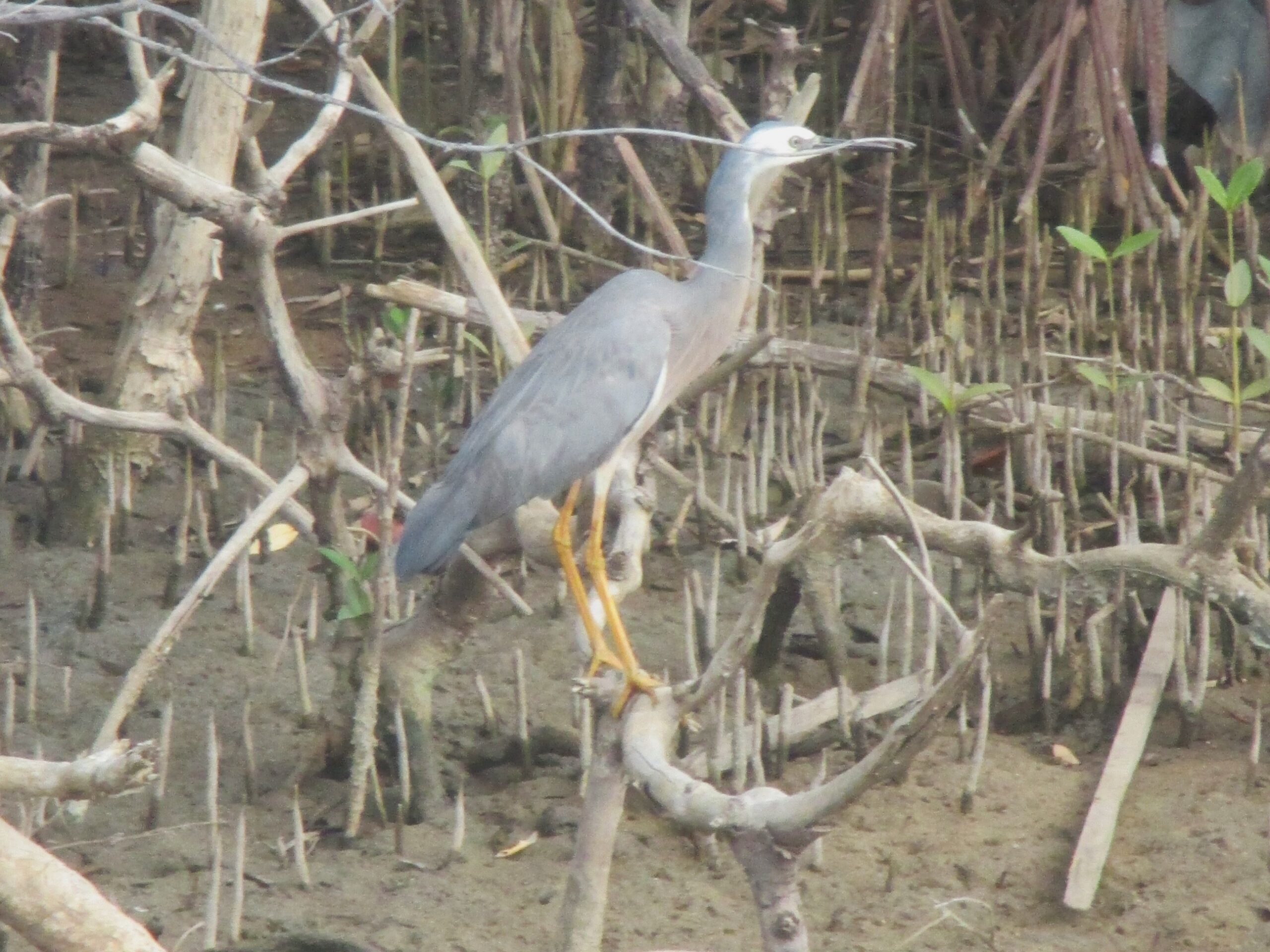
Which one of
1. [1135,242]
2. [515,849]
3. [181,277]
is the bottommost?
[515,849]

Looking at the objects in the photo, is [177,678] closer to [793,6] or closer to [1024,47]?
[1024,47]

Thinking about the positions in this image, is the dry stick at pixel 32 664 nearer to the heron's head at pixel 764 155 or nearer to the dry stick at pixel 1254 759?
the heron's head at pixel 764 155

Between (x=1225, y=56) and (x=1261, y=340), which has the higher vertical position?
(x=1225, y=56)

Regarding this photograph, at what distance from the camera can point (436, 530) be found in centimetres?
341

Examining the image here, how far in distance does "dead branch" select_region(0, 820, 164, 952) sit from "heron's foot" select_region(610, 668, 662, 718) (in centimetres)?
92

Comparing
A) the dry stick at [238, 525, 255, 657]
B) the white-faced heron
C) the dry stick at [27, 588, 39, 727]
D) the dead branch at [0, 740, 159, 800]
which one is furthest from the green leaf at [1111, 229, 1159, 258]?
the dead branch at [0, 740, 159, 800]

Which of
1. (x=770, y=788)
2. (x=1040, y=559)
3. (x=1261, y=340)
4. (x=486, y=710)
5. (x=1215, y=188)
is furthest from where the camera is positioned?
(x=1215, y=188)

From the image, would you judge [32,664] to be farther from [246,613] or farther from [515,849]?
[515,849]

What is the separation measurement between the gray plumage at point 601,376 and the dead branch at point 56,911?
4.37 feet

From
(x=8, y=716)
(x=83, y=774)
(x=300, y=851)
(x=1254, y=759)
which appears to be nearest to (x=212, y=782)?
(x=300, y=851)

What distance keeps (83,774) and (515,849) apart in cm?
168

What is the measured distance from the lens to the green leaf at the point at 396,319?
4.34 meters

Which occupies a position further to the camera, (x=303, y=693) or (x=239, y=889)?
(x=303, y=693)

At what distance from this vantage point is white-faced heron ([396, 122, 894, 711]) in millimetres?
3434
